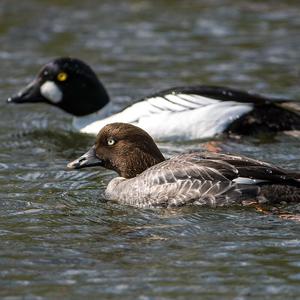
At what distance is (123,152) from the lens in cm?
952

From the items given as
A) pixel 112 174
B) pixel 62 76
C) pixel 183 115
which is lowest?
pixel 112 174

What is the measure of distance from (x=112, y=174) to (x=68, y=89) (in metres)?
2.74

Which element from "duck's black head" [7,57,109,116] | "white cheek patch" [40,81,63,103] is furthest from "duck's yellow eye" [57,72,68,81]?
"white cheek patch" [40,81,63,103]

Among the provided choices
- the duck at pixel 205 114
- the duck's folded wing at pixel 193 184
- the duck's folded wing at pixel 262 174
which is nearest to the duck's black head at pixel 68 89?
the duck at pixel 205 114

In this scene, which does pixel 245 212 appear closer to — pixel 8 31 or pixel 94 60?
pixel 94 60

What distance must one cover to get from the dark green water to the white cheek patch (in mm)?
380

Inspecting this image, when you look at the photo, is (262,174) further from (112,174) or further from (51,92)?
(51,92)

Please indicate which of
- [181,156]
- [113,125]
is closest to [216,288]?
[181,156]

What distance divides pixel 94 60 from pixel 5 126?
129 inches

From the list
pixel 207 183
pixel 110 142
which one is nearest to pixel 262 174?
pixel 207 183

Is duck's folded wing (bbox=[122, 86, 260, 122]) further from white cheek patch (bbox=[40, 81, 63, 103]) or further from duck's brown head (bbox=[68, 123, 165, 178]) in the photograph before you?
duck's brown head (bbox=[68, 123, 165, 178])

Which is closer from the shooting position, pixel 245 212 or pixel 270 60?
pixel 245 212

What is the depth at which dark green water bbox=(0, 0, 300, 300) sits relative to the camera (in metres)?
7.07

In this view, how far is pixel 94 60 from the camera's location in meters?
15.9
